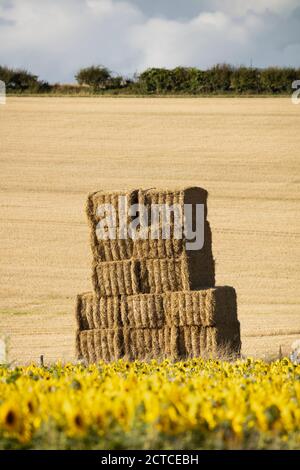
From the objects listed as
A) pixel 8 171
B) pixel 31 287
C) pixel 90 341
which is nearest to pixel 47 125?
pixel 8 171

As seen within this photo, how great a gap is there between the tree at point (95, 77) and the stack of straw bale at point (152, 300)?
38.2 meters

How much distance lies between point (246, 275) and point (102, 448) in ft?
72.6

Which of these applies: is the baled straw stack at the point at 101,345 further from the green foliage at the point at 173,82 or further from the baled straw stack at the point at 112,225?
the green foliage at the point at 173,82

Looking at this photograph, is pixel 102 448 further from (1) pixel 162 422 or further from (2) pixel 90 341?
(2) pixel 90 341

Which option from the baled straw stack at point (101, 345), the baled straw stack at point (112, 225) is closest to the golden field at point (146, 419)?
the baled straw stack at point (112, 225)

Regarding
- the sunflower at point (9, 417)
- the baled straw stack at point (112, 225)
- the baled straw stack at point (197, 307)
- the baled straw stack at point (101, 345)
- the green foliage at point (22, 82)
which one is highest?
the green foliage at point (22, 82)

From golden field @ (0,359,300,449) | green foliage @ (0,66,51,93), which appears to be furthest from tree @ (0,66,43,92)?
golden field @ (0,359,300,449)

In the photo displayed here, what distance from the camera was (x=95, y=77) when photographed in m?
54.1

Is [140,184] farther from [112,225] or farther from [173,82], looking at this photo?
[112,225]

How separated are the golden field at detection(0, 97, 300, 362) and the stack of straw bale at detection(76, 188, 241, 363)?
112cm

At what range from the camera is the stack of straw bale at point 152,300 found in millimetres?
15148

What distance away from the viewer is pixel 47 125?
155 feet

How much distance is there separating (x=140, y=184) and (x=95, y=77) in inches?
738

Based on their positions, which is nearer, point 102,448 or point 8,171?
point 102,448
